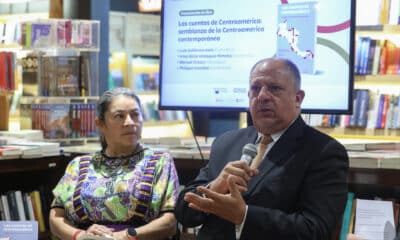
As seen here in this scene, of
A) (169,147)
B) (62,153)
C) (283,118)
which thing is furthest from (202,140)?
(283,118)

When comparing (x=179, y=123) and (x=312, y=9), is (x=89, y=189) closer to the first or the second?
(x=312, y=9)

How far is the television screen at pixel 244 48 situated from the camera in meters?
2.93

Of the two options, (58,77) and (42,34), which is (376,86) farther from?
(42,34)

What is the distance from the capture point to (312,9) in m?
2.94

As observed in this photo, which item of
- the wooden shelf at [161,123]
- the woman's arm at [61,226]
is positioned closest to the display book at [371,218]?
the woman's arm at [61,226]

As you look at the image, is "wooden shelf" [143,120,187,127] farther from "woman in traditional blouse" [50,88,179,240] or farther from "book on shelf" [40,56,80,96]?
"woman in traditional blouse" [50,88,179,240]

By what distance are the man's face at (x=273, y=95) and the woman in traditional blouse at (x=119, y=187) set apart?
2.91 feet

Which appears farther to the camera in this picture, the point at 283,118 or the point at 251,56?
the point at 251,56

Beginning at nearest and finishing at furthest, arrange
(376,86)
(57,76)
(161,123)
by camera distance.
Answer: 1. (57,76)
2. (376,86)
3. (161,123)

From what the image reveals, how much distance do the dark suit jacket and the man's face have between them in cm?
7

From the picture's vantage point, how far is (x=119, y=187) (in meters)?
3.07

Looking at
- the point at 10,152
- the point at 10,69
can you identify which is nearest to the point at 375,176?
the point at 10,152

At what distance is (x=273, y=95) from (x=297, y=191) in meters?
0.35

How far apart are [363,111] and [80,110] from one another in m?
2.27
